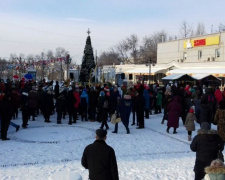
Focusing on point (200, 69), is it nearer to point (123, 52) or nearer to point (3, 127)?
point (3, 127)

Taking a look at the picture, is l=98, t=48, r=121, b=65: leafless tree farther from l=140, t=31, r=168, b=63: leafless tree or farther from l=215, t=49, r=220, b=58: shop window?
l=215, t=49, r=220, b=58: shop window

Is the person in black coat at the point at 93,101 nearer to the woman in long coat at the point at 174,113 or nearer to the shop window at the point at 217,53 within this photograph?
the woman in long coat at the point at 174,113

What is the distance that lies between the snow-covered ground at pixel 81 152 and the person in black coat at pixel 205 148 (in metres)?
1.55

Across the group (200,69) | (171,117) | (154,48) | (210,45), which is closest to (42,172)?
(171,117)

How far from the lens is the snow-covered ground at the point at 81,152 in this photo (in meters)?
6.93

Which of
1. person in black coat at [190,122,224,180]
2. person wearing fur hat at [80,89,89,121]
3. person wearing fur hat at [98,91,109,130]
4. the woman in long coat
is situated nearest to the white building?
person wearing fur hat at [80,89,89,121]

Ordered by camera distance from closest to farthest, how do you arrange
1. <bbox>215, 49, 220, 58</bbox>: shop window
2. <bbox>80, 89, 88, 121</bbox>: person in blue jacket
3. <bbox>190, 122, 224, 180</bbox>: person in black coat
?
1. <bbox>190, 122, 224, 180</bbox>: person in black coat
2. <bbox>80, 89, 88, 121</bbox>: person in blue jacket
3. <bbox>215, 49, 220, 58</bbox>: shop window

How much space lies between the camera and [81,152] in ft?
28.7

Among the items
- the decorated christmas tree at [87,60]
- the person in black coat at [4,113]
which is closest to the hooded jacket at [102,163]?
the person in black coat at [4,113]

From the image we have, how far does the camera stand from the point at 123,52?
84438 millimetres

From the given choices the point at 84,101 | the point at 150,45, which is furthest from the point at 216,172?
the point at 150,45

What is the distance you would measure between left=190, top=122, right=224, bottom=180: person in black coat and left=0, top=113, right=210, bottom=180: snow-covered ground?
155cm

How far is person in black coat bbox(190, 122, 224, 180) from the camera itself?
5207mm

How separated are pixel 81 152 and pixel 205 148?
14.5 feet
